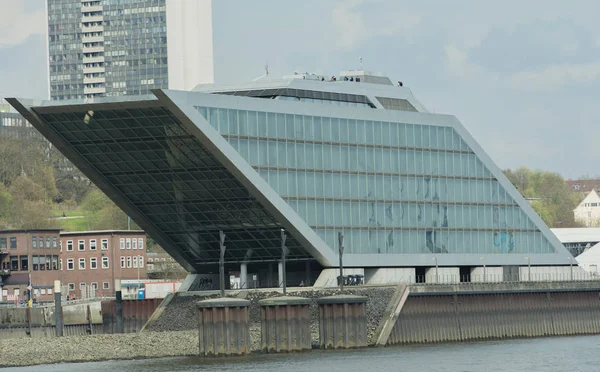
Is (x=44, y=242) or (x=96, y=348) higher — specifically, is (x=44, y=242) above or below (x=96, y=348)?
above

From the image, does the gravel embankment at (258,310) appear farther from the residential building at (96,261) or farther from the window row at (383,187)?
the residential building at (96,261)

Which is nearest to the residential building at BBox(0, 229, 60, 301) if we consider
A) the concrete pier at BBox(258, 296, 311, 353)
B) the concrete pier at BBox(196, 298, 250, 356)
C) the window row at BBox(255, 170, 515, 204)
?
the window row at BBox(255, 170, 515, 204)

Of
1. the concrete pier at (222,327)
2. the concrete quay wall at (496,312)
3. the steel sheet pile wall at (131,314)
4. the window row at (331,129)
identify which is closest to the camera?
the concrete pier at (222,327)

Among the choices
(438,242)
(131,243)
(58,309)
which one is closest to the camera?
(58,309)

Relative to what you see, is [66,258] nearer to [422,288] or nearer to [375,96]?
[375,96]

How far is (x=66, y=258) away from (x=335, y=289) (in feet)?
219

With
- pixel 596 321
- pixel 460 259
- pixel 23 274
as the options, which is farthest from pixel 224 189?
pixel 23 274

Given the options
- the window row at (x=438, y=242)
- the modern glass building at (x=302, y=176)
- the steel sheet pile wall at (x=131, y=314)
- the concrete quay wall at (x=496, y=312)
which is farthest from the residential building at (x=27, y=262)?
the concrete quay wall at (x=496, y=312)

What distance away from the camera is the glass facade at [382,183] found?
107 m

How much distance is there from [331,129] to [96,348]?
24.6 meters

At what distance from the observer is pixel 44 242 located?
531 ft

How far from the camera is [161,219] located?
4530 inches

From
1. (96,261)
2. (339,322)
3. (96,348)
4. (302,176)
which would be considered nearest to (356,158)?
(302,176)

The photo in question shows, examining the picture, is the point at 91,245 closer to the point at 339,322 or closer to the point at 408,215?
the point at 408,215
